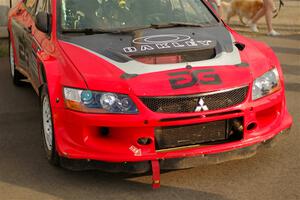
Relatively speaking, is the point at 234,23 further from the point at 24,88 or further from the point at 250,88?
the point at 250,88

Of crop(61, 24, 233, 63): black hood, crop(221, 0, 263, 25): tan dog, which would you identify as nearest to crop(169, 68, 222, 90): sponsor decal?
crop(61, 24, 233, 63): black hood

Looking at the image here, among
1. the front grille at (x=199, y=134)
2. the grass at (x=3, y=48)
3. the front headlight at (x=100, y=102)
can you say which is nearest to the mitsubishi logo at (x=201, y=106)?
the front grille at (x=199, y=134)

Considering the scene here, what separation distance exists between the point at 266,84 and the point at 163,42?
926 millimetres

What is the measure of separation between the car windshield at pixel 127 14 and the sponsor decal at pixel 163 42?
1.17ft

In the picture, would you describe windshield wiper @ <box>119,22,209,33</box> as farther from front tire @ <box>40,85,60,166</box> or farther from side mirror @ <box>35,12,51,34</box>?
front tire @ <box>40,85,60,166</box>

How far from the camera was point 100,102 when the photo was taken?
411 centimetres

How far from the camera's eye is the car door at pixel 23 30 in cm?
598

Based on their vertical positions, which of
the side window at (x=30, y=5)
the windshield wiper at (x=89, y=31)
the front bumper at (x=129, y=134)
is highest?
the windshield wiper at (x=89, y=31)

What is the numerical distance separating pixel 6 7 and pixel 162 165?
741 cm

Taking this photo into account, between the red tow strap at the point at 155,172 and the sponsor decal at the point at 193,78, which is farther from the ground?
the sponsor decal at the point at 193,78

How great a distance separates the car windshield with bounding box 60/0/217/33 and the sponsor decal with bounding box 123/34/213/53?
14.1 inches

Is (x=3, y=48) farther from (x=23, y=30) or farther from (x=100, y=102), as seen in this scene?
(x=100, y=102)

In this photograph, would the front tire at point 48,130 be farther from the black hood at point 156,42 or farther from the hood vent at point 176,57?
the hood vent at point 176,57

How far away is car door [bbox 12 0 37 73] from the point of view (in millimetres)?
5983
